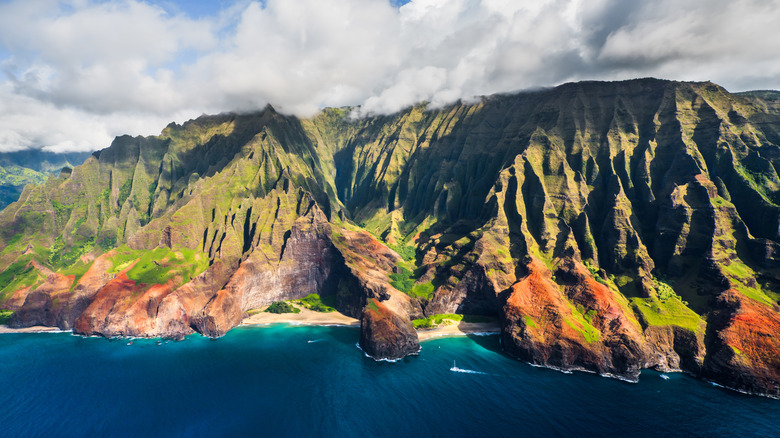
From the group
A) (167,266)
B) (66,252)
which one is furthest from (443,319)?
(66,252)

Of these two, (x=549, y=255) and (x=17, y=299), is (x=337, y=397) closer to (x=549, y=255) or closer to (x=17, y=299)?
(x=549, y=255)

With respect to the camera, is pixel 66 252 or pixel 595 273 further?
pixel 66 252

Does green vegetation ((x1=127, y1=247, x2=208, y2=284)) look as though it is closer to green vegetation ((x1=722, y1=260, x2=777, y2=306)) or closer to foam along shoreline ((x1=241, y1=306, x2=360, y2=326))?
foam along shoreline ((x1=241, y1=306, x2=360, y2=326))

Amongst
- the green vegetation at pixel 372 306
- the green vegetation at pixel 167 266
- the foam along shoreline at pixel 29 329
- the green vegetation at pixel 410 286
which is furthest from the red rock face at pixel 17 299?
the green vegetation at pixel 410 286

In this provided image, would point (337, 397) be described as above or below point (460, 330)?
below

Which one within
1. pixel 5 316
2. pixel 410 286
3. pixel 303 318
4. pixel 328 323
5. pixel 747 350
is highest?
pixel 410 286

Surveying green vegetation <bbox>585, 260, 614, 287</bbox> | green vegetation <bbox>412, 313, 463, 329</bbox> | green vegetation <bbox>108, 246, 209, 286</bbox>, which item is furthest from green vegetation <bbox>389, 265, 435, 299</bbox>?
green vegetation <bbox>108, 246, 209, 286</bbox>
